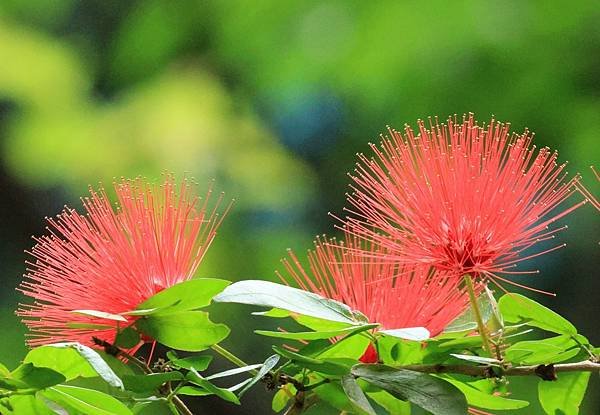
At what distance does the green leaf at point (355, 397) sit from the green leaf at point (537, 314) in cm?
11

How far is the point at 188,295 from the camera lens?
52cm

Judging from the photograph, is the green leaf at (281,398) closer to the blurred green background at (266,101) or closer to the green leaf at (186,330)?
the green leaf at (186,330)

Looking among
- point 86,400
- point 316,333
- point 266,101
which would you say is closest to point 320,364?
point 316,333

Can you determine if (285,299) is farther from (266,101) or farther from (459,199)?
(266,101)

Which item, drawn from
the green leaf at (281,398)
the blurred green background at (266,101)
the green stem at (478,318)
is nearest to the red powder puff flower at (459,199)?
the green stem at (478,318)

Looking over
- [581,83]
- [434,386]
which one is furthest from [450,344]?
[581,83]

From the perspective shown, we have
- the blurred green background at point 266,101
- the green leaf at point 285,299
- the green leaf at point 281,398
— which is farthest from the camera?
the blurred green background at point 266,101

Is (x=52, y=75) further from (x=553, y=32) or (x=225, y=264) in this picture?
(x=553, y=32)

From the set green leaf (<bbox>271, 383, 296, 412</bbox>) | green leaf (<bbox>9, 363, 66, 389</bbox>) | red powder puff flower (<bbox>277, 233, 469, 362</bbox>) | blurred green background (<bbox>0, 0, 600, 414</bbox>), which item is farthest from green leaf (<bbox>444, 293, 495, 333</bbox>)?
blurred green background (<bbox>0, 0, 600, 414</bbox>)

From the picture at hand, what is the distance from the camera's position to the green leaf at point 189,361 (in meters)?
0.55

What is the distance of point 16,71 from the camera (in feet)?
6.34

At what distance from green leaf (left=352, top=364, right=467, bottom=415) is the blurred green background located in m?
1.21

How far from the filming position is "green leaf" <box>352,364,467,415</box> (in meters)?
0.51

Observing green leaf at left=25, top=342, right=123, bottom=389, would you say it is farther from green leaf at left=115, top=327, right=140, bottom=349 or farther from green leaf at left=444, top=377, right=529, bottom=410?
green leaf at left=444, top=377, right=529, bottom=410
